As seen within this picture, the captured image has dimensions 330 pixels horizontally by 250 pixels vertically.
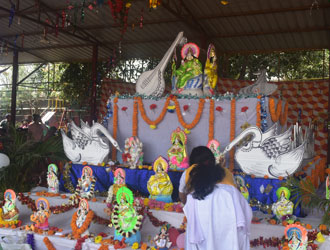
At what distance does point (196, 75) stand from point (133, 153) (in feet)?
5.26

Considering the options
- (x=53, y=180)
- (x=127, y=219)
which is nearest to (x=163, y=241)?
(x=127, y=219)

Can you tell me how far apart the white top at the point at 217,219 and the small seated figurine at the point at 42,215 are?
6.83 ft

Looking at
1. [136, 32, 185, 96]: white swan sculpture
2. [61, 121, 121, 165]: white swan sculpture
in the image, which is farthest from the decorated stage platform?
[136, 32, 185, 96]: white swan sculpture

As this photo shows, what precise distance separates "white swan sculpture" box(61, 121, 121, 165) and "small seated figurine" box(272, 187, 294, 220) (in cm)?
242

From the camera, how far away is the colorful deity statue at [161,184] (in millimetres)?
4430

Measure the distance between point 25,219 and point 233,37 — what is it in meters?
7.29

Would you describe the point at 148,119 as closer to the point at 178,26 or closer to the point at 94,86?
the point at 178,26

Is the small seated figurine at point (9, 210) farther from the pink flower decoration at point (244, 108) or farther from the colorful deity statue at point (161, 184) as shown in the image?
the pink flower decoration at point (244, 108)

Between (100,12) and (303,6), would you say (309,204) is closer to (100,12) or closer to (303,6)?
(303,6)

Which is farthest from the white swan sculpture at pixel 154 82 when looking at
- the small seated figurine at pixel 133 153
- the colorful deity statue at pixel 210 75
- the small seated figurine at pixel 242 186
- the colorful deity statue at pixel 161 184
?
the small seated figurine at pixel 242 186

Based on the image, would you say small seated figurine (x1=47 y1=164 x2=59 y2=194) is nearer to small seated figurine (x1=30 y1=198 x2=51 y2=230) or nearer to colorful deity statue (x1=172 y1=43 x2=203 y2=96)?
small seated figurine (x1=30 y1=198 x2=51 y2=230)

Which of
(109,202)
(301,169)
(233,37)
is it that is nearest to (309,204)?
(301,169)

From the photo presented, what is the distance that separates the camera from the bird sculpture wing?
14.2 ft

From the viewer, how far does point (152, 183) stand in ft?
14.6
